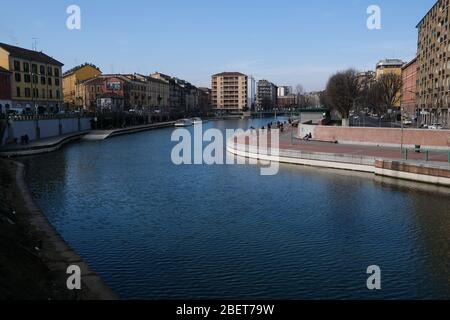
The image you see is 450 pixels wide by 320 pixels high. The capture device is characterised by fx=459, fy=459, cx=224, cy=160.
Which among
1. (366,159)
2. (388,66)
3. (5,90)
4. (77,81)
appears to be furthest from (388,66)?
(366,159)

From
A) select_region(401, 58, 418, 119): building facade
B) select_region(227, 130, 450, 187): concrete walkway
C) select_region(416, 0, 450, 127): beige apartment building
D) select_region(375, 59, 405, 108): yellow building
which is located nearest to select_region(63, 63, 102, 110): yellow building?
select_region(401, 58, 418, 119): building facade

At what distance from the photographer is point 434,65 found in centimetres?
7869

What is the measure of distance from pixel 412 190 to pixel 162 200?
610 inches

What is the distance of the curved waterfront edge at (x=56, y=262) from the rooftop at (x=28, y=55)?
5798cm

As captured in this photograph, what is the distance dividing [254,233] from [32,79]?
6812cm

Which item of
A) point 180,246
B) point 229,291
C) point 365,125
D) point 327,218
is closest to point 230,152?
point 365,125

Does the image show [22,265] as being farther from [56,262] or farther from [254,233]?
[254,233]

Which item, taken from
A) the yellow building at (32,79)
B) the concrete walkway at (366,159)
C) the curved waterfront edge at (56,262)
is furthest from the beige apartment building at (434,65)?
the yellow building at (32,79)

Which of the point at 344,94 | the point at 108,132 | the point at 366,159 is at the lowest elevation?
the point at 366,159

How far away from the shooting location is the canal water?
14.3m

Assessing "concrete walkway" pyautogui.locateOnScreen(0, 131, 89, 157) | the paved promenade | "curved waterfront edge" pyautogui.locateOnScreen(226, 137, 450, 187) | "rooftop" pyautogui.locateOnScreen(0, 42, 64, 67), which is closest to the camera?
"curved waterfront edge" pyautogui.locateOnScreen(226, 137, 450, 187)

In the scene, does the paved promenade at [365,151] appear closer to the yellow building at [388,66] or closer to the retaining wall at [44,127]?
the retaining wall at [44,127]

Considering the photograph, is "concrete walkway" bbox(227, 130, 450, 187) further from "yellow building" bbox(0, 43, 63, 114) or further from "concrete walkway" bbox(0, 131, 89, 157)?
"yellow building" bbox(0, 43, 63, 114)

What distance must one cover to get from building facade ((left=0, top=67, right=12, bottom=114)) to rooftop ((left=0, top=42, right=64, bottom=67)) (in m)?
4.53
